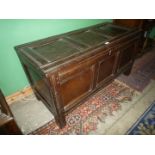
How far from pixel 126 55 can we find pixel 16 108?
176 centimetres

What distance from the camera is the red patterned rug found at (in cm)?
156

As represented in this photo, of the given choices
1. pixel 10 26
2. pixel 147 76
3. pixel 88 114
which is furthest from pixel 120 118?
pixel 10 26

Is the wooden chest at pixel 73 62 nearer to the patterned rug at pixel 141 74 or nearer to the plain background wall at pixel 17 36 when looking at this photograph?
the plain background wall at pixel 17 36

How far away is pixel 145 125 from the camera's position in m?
1.59

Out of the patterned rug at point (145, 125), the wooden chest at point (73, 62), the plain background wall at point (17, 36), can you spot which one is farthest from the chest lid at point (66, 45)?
the patterned rug at point (145, 125)

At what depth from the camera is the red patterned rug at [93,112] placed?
1.56m

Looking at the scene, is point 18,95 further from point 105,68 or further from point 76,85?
point 105,68

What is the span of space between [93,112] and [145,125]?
2.11ft

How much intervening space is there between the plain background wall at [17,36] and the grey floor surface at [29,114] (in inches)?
8.4

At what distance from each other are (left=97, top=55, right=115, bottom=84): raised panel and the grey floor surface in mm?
839

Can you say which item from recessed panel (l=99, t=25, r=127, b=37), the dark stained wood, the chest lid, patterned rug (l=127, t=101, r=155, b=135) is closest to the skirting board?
the chest lid

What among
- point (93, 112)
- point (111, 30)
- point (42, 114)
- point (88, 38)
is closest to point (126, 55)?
point (111, 30)

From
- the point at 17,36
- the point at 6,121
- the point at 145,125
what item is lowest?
the point at 145,125
